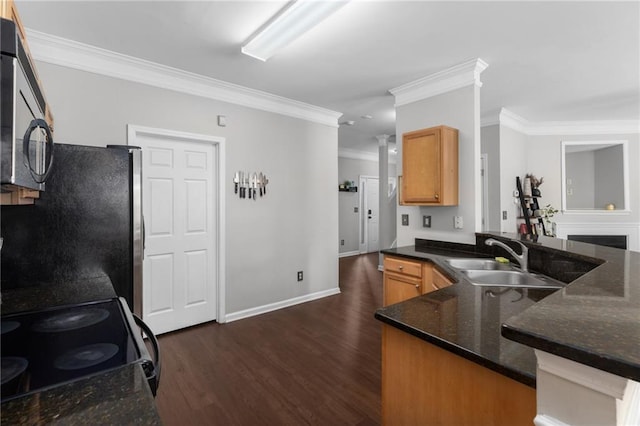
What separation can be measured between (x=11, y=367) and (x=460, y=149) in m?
3.15

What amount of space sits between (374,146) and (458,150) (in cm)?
409

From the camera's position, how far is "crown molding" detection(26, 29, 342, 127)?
237 centimetres

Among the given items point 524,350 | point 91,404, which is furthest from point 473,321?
point 91,404

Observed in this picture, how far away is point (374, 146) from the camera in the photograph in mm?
6859

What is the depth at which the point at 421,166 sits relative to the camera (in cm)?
289

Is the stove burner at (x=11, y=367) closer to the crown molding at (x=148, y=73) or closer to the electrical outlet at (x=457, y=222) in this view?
the crown molding at (x=148, y=73)

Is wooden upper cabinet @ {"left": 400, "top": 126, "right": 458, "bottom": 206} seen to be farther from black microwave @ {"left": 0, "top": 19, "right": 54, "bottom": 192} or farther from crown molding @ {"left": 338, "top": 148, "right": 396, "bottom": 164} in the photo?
crown molding @ {"left": 338, "top": 148, "right": 396, "bottom": 164}

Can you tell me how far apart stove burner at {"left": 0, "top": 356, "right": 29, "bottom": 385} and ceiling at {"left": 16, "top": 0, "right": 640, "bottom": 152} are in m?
2.06

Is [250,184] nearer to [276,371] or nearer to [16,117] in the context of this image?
[276,371]

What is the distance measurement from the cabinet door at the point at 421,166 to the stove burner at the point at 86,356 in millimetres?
2574

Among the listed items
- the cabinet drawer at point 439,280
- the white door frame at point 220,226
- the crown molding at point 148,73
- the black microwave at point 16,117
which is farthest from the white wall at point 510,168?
the black microwave at point 16,117

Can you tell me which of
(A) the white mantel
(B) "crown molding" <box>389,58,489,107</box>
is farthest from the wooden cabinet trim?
(B) "crown molding" <box>389,58,489,107</box>

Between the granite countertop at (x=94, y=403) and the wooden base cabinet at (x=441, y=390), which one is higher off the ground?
the granite countertop at (x=94, y=403)

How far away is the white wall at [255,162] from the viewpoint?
255 centimetres
